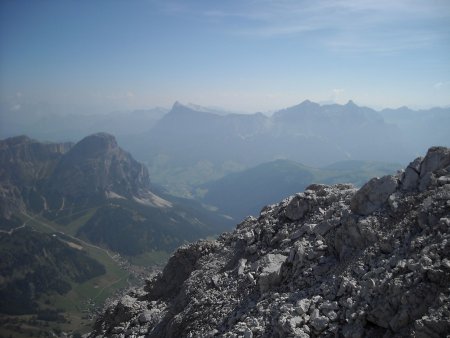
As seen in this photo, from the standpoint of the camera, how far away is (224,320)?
22.5 metres

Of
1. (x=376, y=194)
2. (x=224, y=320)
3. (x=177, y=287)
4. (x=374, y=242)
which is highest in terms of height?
(x=376, y=194)

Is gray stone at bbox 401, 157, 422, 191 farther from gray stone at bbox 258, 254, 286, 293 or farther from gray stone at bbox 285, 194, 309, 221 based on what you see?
gray stone at bbox 258, 254, 286, 293

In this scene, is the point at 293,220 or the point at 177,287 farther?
the point at 177,287

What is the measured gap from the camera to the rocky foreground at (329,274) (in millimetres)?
15711

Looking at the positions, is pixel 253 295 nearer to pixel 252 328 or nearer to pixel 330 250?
pixel 252 328

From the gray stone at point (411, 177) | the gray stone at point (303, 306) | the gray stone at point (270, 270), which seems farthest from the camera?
the gray stone at point (270, 270)

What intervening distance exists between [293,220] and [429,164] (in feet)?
36.9

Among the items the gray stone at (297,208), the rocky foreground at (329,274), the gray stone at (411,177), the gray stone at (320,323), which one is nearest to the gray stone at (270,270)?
the rocky foreground at (329,274)

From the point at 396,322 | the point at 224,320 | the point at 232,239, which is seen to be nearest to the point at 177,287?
the point at 232,239

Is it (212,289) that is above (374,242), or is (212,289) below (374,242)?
below

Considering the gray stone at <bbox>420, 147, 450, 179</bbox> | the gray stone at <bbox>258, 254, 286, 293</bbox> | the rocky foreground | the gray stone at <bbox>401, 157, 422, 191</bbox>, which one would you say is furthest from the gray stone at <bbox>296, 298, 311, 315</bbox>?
the gray stone at <bbox>420, 147, 450, 179</bbox>

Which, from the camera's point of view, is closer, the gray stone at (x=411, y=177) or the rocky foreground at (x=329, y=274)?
the rocky foreground at (x=329, y=274)

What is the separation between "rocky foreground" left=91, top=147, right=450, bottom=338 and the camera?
15711 mm

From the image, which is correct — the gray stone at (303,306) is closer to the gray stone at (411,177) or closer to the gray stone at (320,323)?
the gray stone at (320,323)
